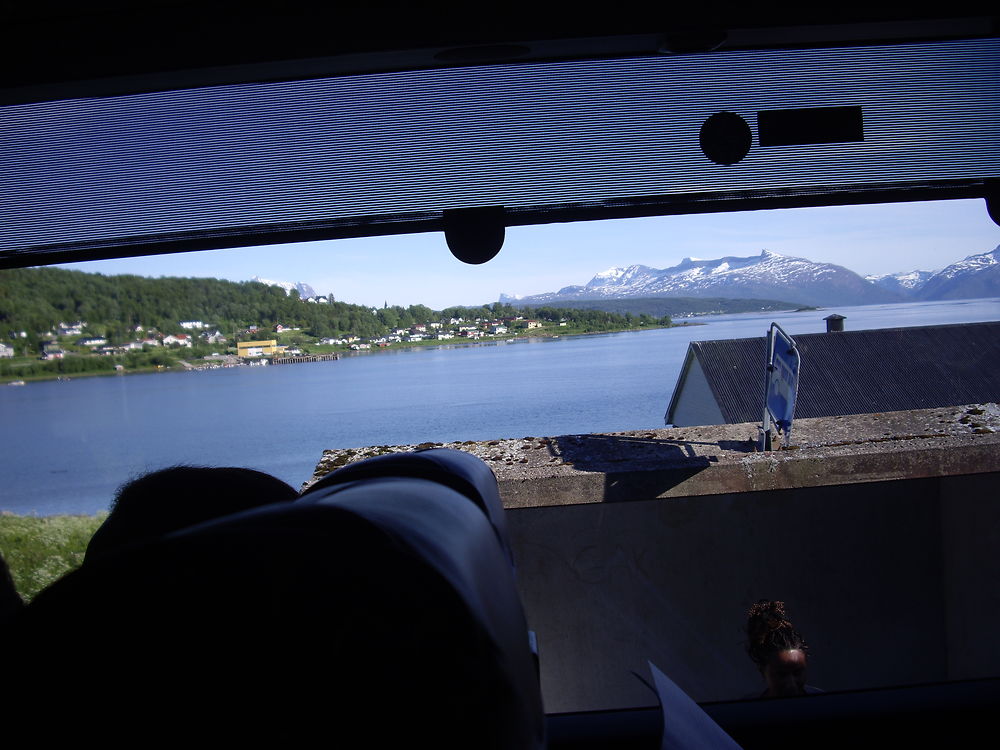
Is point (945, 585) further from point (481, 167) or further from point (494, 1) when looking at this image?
point (494, 1)


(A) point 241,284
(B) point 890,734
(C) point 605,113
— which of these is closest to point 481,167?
(C) point 605,113

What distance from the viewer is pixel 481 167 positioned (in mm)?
2068

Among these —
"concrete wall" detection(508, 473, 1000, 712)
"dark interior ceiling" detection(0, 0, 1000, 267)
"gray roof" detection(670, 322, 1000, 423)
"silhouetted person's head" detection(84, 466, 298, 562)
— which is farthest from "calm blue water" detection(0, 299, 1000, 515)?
"silhouetted person's head" detection(84, 466, 298, 562)

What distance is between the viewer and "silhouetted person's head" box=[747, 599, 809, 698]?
103 inches

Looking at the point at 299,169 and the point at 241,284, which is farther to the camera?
the point at 241,284

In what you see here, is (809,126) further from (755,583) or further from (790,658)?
(755,583)

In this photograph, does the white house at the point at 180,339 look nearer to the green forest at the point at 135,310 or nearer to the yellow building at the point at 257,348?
the green forest at the point at 135,310

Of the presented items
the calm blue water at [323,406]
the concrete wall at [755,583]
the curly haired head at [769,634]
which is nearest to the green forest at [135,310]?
the calm blue water at [323,406]

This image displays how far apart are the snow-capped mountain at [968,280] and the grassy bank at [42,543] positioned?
11.9 feet

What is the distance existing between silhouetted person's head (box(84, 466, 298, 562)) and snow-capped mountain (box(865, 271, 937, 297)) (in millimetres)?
3417

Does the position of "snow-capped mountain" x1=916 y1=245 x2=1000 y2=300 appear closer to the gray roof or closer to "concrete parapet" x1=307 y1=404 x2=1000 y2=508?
"concrete parapet" x1=307 y1=404 x2=1000 y2=508

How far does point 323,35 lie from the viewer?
1.62 metres

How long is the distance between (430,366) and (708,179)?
1.72 m

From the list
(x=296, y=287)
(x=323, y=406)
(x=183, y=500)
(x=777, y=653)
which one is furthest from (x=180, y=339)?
(x=777, y=653)
